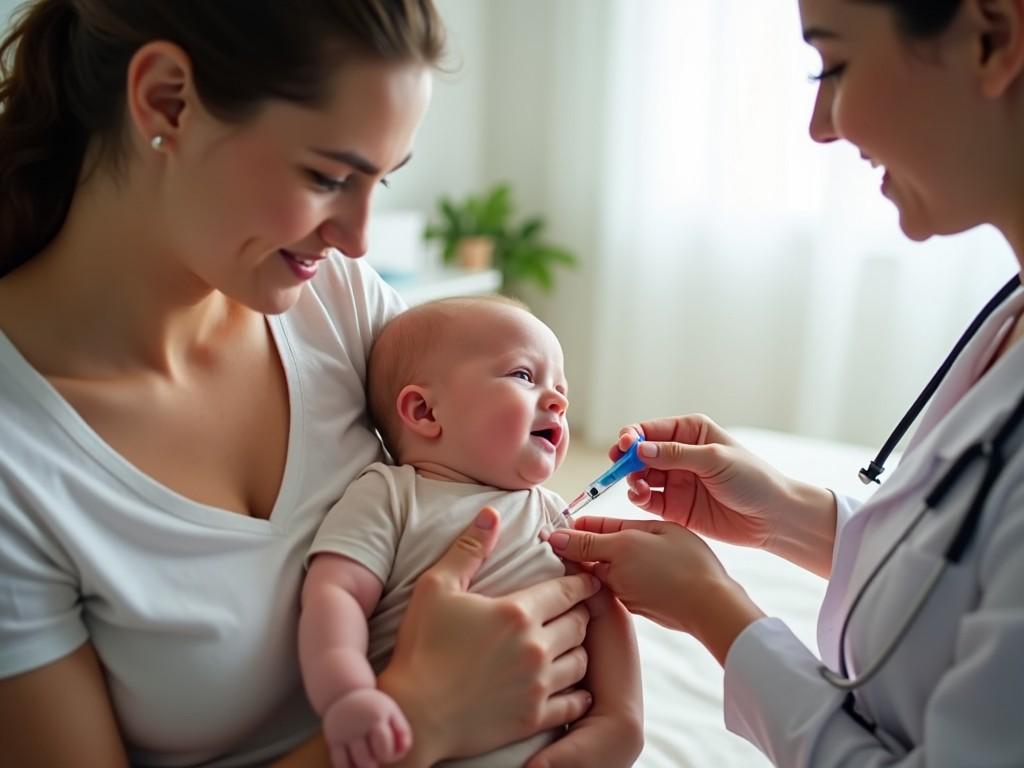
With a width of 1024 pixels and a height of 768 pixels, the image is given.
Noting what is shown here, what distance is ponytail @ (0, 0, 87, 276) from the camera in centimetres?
115

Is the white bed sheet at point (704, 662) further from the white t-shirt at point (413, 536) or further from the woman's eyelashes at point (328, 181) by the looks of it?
the woman's eyelashes at point (328, 181)

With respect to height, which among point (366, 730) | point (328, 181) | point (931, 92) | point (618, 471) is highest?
point (931, 92)

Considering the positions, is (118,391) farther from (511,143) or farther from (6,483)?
(511,143)

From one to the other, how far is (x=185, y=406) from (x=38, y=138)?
358mm

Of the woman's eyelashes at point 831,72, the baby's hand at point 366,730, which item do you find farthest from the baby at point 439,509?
the woman's eyelashes at point 831,72

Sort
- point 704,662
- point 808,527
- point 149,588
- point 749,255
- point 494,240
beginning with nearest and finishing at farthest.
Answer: point 149,588, point 808,527, point 704,662, point 749,255, point 494,240

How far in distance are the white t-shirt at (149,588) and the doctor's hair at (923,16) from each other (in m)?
0.84

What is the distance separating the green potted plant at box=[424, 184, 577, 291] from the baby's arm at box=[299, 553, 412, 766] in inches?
119

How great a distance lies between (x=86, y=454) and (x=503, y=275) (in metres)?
3.38

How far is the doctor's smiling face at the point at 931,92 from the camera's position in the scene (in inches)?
36.4

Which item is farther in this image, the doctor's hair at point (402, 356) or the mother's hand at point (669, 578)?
the doctor's hair at point (402, 356)

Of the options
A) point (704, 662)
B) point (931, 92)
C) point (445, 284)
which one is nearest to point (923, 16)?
point (931, 92)

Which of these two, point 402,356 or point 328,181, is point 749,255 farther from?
point 328,181

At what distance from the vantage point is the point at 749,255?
3.95 m
